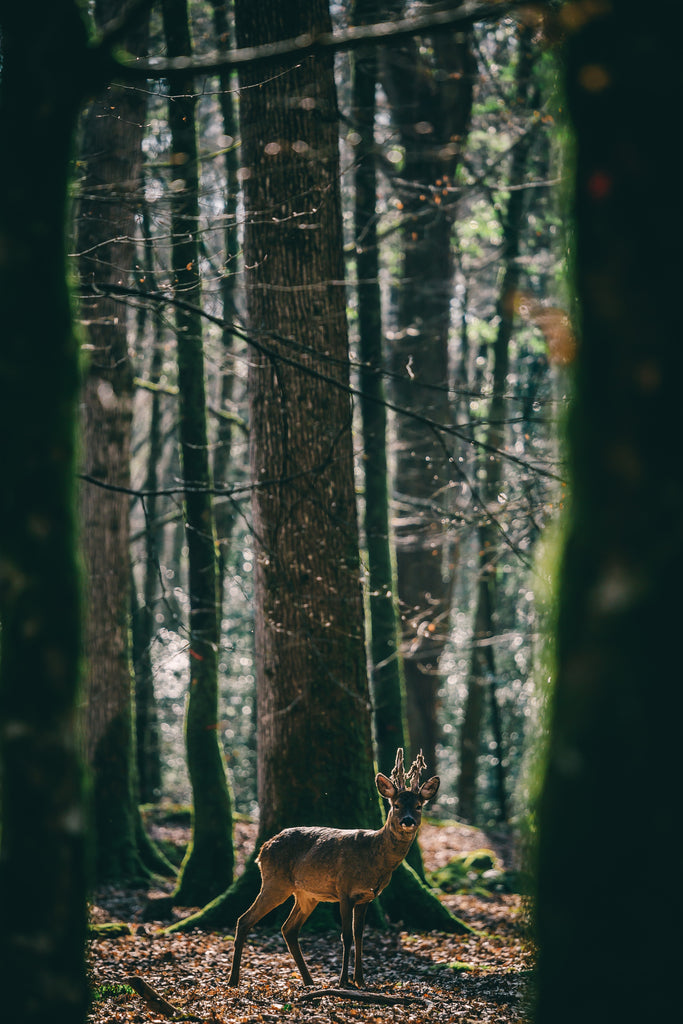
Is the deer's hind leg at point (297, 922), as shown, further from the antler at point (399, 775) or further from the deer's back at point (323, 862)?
the antler at point (399, 775)

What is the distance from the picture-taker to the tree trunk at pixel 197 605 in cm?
1039

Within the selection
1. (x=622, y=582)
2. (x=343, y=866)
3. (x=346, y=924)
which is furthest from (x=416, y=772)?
(x=622, y=582)

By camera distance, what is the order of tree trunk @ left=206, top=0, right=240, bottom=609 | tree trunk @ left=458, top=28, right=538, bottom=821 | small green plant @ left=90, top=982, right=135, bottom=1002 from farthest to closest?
tree trunk @ left=458, top=28, right=538, bottom=821
tree trunk @ left=206, top=0, right=240, bottom=609
small green plant @ left=90, top=982, right=135, bottom=1002

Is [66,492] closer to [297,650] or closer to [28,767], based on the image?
[28,767]

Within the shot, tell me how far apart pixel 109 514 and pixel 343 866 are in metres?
7.44

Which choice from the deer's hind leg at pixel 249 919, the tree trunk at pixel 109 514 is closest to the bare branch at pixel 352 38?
the deer's hind leg at pixel 249 919

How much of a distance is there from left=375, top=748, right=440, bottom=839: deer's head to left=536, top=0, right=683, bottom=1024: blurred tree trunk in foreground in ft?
12.7

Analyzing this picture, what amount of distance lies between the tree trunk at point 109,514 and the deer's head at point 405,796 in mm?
6497

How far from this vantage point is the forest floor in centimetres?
623

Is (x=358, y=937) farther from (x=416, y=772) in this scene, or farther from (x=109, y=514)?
(x=109, y=514)

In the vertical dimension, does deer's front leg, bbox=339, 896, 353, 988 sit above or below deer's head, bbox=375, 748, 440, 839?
below

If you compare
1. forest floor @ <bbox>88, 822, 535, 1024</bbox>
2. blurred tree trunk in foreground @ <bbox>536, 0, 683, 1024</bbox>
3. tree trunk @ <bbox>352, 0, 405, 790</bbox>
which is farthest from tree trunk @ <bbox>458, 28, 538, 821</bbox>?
blurred tree trunk in foreground @ <bbox>536, 0, 683, 1024</bbox>

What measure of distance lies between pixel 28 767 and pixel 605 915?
1.99 meters

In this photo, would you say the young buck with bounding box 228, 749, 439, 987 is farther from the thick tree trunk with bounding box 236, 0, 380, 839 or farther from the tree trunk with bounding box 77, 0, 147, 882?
the tree trunk with bounding box 77, 0, 147, 882
